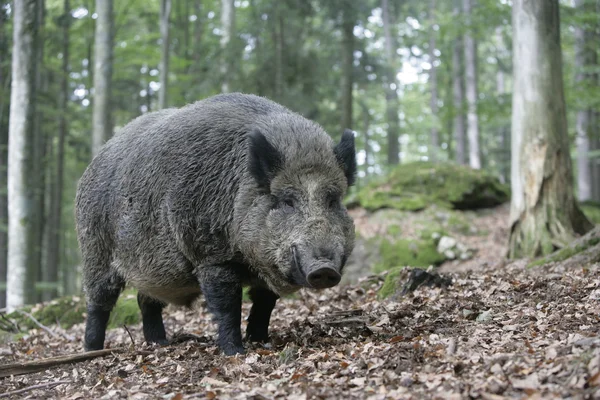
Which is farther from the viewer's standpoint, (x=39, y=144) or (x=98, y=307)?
(x=39, y=144)

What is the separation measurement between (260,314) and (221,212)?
118 cm

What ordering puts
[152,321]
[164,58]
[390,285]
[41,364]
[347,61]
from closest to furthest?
[41,364] → [152,321] → [390,285] → [164,58] → [347,61]

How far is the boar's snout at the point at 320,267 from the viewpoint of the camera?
15.2 ft

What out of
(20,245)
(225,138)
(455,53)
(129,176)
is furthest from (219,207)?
(455,53)

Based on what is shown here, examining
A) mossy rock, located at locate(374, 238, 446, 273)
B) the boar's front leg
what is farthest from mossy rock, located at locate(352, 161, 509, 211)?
the boar's front leg

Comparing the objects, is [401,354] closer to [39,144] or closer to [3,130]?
[3,130]

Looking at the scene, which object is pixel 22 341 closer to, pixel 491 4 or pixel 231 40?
pixel 231 40

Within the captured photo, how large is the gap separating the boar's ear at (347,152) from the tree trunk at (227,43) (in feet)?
42.5

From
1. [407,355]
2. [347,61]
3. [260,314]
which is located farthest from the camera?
[347,61]

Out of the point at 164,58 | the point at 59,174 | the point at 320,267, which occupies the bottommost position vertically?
the point at 320,267

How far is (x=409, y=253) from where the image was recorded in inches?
515

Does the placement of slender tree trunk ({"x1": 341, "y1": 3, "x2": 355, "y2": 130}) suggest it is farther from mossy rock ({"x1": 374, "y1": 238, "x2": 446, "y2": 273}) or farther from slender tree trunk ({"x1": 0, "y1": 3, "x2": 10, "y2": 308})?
slender tree trunk ({"x1": 0, "y1": 3, "x2": 10, "y2": 308})

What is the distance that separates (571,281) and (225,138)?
389cm

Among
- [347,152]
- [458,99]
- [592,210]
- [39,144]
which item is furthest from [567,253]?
[458,99]
